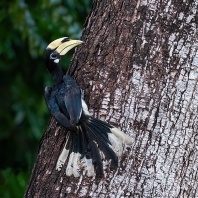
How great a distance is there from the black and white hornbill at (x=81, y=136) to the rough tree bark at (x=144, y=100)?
0.04 meters

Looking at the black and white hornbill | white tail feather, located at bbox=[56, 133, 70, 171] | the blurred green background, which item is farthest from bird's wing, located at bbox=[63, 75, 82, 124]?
the blurred green background

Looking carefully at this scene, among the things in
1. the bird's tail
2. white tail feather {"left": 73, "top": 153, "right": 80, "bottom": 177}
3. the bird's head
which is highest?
the bird's head

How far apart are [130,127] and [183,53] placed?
440 millimetres

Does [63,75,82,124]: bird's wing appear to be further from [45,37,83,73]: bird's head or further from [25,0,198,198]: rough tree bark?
[45,37,83,73]: bird's head

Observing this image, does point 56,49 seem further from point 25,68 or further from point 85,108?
point 25,68

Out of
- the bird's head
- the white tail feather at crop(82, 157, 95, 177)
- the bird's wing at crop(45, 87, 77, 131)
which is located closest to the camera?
the white tail feather at crop(82, 157, 95, 177)

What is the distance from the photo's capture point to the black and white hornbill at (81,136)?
8.95ft

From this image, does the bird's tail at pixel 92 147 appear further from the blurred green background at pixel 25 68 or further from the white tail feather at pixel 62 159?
Answer: the blurred green background at pixel 25 68

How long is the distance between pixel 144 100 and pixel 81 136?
362 mm

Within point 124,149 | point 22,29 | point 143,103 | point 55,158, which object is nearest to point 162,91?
point 143,103

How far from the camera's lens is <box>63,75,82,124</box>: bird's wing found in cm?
283

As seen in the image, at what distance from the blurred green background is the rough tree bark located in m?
2.12

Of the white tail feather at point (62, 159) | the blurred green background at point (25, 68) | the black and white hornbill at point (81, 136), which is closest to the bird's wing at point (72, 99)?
the black and white hornbill at point (81, 136)

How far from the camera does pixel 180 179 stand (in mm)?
2748
